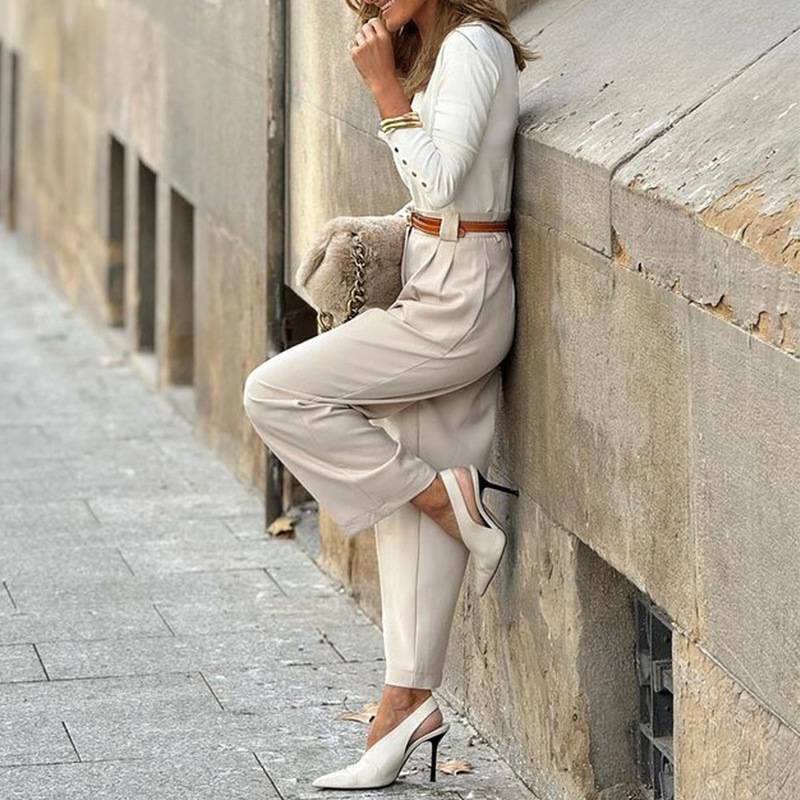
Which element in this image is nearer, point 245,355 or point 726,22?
point 726,22

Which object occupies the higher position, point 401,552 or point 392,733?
point 401,552

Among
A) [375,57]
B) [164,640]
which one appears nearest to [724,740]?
[375,57]

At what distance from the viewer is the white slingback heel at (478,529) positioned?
525cm

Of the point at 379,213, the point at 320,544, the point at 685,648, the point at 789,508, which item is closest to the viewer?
the point at 789,508

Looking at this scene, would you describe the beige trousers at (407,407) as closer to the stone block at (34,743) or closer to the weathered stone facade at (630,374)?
the weathered stone facade at (630,374)

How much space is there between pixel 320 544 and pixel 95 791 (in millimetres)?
2518

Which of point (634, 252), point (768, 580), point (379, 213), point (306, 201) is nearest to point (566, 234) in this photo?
point (634, 252)

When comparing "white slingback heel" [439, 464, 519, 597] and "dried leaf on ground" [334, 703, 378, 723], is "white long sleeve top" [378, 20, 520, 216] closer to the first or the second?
"white slingback heel" [439, 464, 519, 597]

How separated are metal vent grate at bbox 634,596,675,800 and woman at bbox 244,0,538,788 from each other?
0.44 m

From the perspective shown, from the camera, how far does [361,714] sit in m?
5.99

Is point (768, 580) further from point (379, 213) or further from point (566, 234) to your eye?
point (379, 213)

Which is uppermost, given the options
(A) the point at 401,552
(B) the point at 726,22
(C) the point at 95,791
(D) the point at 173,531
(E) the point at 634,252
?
(B) the point at 726,22

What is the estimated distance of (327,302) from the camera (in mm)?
5336

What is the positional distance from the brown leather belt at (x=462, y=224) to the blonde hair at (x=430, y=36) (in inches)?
12.4
